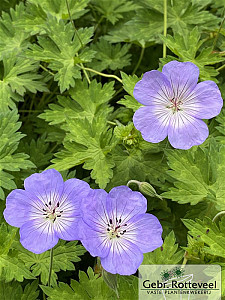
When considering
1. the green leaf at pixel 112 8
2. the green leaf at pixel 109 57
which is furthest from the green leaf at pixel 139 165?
the green leaf at pixel 112 8

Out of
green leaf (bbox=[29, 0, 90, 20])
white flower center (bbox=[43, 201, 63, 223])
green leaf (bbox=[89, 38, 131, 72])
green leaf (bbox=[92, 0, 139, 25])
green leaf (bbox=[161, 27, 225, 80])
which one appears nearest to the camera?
white flower center (bbox=[43, 201, 63, 223])

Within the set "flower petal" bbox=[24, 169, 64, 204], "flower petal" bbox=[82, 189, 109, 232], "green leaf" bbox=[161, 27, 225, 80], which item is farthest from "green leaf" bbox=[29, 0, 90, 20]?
"flower petal" bbox=[82, 189, 109, 232]

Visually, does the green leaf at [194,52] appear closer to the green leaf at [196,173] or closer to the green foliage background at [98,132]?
the green foliage background at [98,132]

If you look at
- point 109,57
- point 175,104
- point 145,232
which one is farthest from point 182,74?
point 109,57

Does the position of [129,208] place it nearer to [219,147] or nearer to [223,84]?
[219,147]

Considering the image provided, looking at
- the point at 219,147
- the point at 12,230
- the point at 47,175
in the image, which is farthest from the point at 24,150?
the point at 219,147

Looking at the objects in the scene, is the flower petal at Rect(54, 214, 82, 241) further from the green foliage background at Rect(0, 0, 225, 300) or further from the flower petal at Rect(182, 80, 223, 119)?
the flower petal at Rect(182, 80, 223, 119)

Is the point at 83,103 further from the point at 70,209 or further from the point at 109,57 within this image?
the point at 70,209
